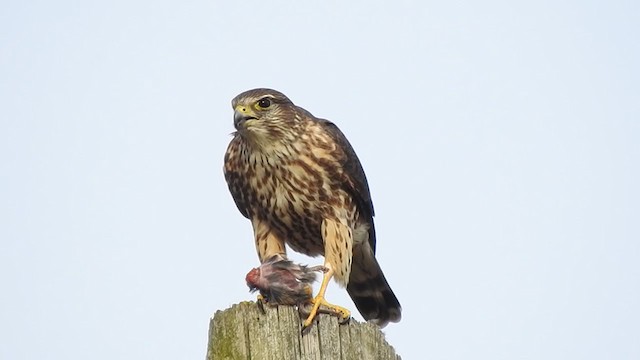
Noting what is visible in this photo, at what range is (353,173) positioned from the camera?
571 cm

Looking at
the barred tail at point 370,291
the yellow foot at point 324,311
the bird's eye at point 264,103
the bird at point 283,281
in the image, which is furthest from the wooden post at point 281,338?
the barred tail at point 370,291

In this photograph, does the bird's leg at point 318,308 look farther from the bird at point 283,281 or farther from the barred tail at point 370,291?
the barred tail at point 370,291

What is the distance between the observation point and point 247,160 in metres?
5.53

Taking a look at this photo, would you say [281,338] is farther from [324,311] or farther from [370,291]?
[370,291]

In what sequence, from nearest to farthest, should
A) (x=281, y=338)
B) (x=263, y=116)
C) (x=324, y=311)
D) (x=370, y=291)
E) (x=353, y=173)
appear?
(x=281, y=338) < (x=324, y=311) < (x=263, y=116) < (x=353, y=173) < (x=370, y=291)

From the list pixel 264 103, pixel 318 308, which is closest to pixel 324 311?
pixel 318 308

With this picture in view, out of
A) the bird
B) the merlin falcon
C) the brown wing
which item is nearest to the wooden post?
the bird

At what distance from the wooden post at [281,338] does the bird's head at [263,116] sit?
2076 mm

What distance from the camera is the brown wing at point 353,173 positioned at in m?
5.69

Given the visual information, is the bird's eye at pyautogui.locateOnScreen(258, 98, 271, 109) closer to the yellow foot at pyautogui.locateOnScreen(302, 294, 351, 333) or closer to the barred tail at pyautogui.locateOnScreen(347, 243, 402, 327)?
the barred tail at pyautogui.locateOnScreen(347, 243, 402, 327)

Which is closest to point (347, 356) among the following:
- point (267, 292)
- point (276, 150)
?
point (267, 292)

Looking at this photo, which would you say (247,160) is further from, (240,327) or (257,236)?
(240,327)

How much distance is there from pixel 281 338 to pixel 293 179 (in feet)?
7.53

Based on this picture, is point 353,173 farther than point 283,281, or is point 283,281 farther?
point 353,173
